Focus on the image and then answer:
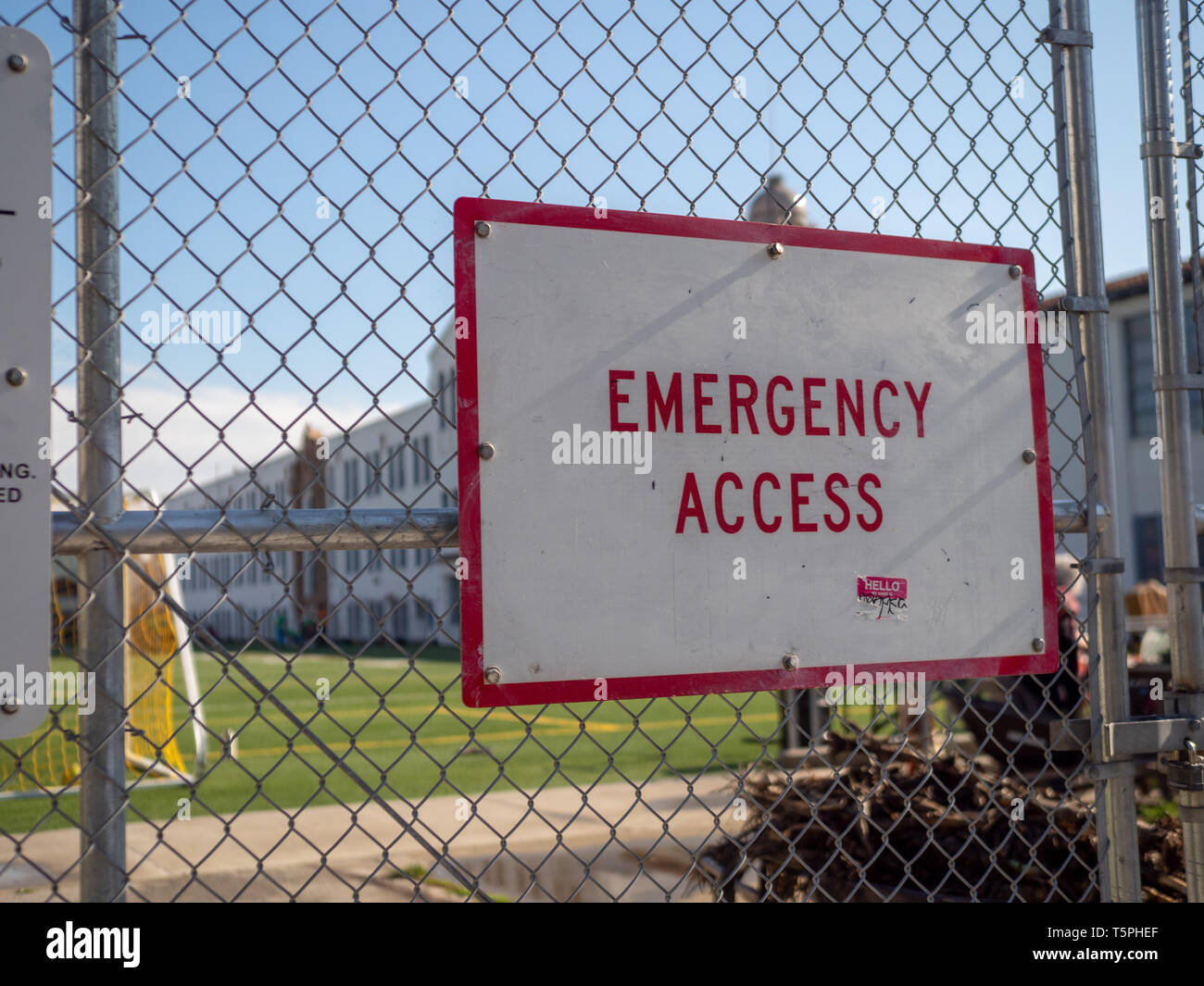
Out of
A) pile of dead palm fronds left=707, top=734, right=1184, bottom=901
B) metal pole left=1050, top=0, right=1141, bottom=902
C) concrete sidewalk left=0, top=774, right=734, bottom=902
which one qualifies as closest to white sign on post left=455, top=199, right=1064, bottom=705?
metal pole left=1050, top=0, right=1141, bottom=902

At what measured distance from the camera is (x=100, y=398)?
64.4 inches

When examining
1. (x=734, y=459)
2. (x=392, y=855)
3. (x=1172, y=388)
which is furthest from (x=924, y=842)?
(x=392, y=855)

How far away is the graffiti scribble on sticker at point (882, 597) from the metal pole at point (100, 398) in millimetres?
1396

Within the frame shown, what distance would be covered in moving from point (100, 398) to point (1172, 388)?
2.28 meters

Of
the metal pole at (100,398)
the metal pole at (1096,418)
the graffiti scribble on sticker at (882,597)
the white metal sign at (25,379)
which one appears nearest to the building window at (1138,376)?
the metal pole at (1096,418)

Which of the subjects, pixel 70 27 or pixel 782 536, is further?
pixel 782 536

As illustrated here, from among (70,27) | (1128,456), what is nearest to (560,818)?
(70,27)

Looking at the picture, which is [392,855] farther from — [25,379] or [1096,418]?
[25,379]

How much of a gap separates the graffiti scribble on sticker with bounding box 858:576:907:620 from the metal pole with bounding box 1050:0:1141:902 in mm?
539

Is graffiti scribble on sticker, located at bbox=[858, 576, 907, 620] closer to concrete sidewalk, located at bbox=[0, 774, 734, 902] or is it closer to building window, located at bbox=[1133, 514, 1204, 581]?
concrete sidewalk, located at bbox=[0, 774, 734, 902]

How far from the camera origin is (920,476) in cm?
223

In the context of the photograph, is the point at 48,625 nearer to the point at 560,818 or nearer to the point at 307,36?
the point at 307,36
